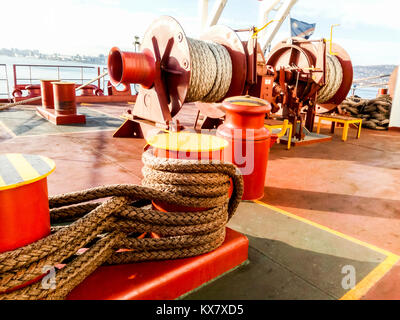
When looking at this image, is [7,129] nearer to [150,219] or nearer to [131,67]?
[131,67]

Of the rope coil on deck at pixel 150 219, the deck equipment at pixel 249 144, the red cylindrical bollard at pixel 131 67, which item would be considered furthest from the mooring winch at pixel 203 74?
the rope coil on deck at pixel 150 219

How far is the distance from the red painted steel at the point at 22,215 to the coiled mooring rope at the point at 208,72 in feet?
11.4

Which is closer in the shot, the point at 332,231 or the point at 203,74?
the point at 332,231

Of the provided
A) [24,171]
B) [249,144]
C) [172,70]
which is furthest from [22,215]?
[172,70]

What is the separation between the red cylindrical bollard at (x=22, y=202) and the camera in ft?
4.09

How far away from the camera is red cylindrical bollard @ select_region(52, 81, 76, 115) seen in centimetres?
666

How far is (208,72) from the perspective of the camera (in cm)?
480

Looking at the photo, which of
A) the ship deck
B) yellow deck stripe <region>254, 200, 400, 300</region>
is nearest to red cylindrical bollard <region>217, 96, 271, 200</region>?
the ship deck

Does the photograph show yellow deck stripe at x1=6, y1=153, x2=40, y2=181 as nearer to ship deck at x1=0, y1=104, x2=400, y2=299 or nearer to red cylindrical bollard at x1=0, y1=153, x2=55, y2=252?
red cylindrical bollard at x1=0, y1=153, x2=55, y2=252

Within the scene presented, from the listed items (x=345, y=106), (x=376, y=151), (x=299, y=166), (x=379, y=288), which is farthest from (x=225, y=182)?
(x=345, y=106)

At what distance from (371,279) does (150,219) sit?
1442 millimetres

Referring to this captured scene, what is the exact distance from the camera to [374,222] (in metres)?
2.80

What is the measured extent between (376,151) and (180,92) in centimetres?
375

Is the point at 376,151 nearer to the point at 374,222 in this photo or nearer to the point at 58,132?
the point at 374,222
